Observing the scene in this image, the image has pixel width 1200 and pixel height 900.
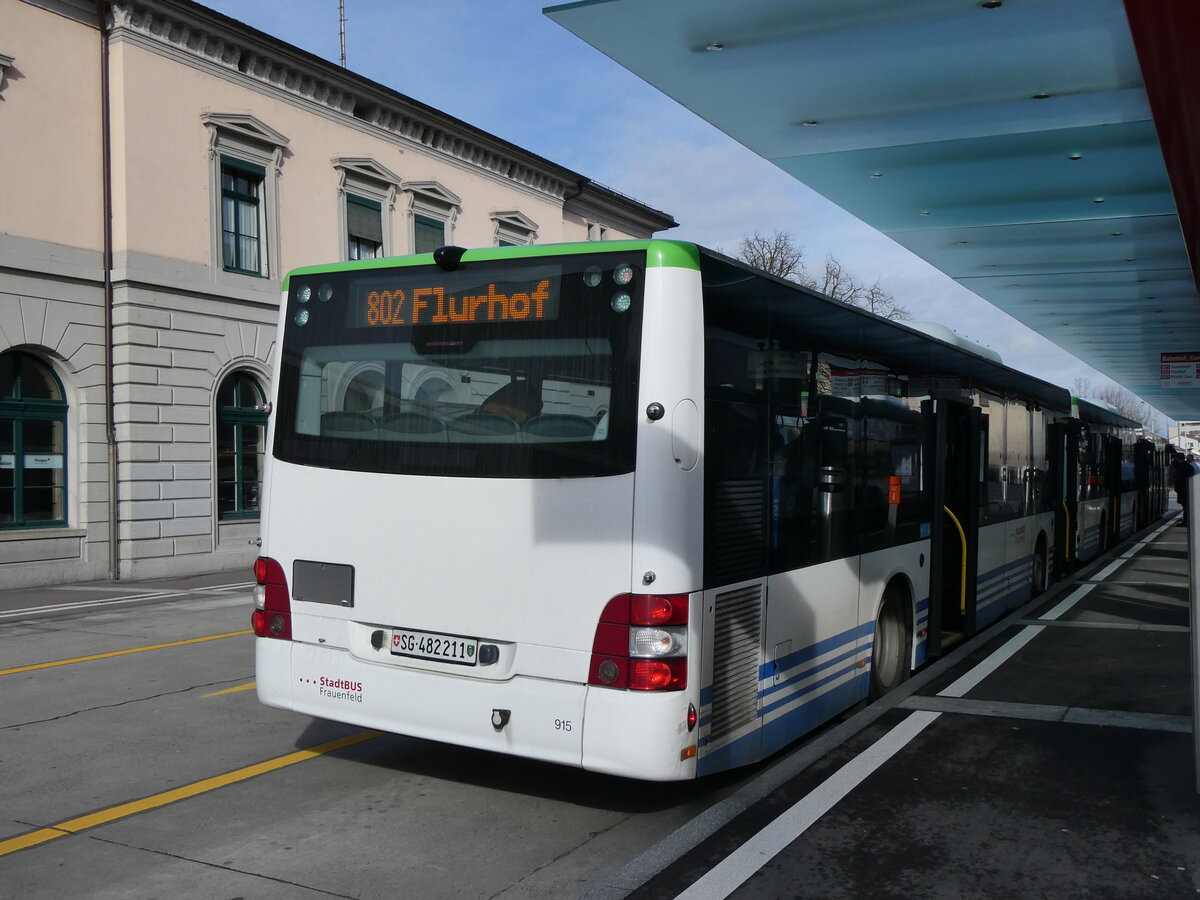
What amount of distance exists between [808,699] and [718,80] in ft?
21.9

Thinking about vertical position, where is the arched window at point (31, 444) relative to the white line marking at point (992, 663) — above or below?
above

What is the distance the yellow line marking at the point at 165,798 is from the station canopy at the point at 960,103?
5.92 m

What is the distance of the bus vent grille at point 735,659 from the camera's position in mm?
5262

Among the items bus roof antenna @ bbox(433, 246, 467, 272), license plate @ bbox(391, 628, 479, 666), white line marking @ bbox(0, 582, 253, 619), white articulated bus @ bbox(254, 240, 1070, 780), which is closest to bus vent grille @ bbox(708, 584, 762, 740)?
white articulated bus @ bbox(254, 240, 1070, 780)

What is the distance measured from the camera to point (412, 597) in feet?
18.2

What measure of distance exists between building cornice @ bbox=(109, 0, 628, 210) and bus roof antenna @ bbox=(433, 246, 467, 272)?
17.0 meters

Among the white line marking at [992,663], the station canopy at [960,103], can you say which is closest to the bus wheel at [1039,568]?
the white line marking at [992,663]

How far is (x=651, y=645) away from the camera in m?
4.95

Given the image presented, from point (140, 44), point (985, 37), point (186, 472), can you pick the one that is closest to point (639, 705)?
point (985, 37)

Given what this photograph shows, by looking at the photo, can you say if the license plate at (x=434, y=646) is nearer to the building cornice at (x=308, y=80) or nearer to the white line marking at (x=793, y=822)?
the white line marking at (x=793, y=822)

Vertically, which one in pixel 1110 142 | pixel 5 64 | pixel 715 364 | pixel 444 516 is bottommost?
pixel 444 516

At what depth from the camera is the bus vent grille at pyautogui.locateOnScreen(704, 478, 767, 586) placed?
5.19 meters

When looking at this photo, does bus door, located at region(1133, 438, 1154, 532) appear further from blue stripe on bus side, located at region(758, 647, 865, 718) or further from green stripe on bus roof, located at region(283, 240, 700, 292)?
green stripe on bus roof, located at region(283, 240, 700, 292)

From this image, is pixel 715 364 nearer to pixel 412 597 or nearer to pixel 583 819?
pixel 412 597
